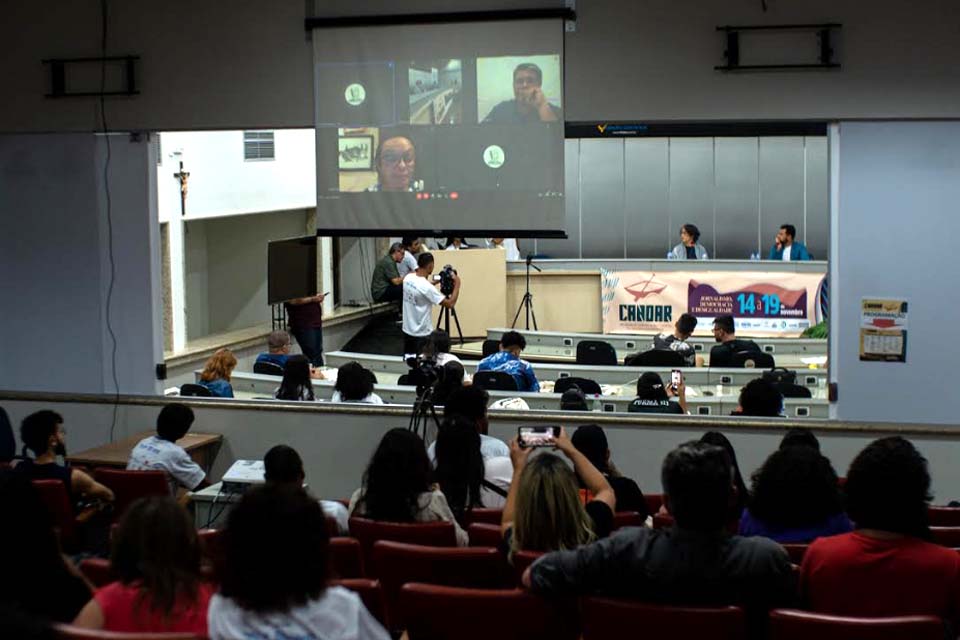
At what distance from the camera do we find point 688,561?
3.05 meters

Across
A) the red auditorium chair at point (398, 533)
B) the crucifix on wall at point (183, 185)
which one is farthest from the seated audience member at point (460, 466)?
the crucifix on wall at point (183, 185)

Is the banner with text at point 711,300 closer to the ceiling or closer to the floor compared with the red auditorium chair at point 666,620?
closer to the ceiling

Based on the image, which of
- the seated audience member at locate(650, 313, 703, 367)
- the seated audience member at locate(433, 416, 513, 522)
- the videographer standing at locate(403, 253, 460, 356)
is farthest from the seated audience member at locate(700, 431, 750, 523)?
the videographer standing at locate(403, 253, 460, 356)

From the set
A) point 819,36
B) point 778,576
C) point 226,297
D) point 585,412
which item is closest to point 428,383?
point 585,412

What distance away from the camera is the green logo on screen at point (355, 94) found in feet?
23.9

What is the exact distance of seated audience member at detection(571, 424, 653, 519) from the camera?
4.87m

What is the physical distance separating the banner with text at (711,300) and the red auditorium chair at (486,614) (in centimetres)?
1120

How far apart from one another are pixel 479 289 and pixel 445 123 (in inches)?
268

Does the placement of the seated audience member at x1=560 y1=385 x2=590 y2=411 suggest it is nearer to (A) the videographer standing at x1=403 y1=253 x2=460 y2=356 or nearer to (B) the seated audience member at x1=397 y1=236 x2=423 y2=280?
(A) the videographer standing at x1=403 y1=253 x2=460 y2=356

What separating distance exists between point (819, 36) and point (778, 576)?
14.4ft

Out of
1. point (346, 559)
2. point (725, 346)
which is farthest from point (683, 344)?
point (346, 559)

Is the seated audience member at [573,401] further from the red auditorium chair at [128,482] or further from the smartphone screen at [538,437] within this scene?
the smartphone screen at [538,437]

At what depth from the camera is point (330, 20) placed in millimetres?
7258

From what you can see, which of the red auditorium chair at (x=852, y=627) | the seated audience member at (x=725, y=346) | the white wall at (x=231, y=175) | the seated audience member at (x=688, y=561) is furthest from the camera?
the white wall at (x=231, y=175)
